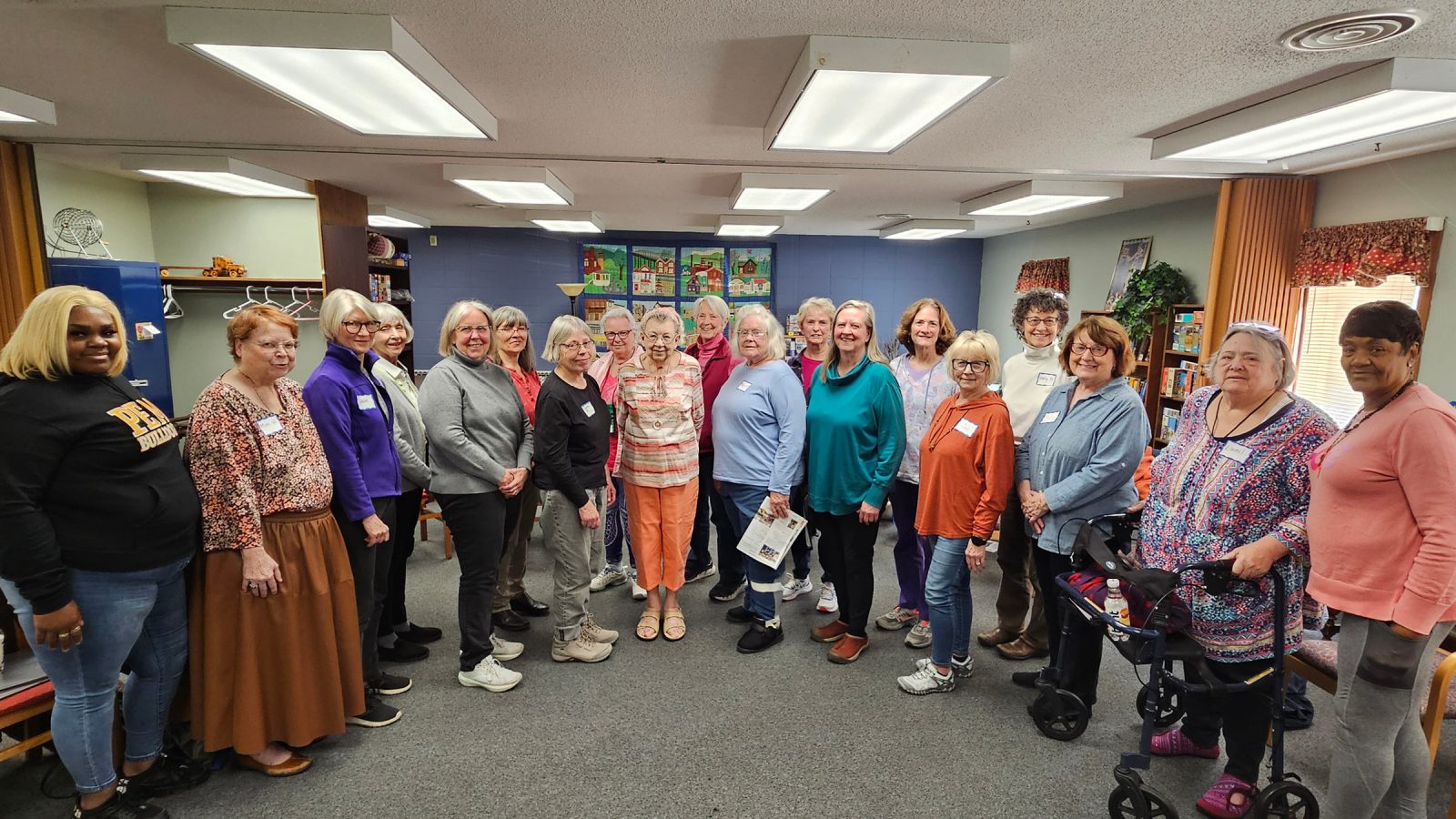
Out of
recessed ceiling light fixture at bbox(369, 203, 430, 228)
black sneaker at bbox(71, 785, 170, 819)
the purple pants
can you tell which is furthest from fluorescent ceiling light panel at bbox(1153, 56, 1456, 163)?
recessed ceiling light fixture at bbox(369, 203, 430, 228)

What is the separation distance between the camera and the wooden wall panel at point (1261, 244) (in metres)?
4.25

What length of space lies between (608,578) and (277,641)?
1.94 m

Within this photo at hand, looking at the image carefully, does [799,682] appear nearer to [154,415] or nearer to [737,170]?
[154,415]

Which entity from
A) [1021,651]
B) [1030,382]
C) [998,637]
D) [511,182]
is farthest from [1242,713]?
[511,182]

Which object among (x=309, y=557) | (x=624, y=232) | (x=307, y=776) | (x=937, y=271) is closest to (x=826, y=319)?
(x=309, y=557)

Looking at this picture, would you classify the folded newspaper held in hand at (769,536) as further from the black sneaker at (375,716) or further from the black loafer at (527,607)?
the black sneaker at (375,716)

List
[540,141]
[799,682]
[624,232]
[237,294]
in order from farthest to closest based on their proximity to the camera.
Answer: [624,232]
[237,294]
[540,141]
[799,682]

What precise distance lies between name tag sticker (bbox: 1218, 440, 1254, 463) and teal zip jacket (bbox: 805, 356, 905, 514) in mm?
1194

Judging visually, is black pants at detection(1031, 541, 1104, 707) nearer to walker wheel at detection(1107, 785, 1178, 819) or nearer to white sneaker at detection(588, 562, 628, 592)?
walker wheel at detection(1107, 785, 1178, 819)

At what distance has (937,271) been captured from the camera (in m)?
9.28

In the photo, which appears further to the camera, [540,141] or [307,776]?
[540,141]

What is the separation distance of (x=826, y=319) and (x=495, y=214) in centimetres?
513

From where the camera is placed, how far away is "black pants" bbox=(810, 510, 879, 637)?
3.00 m

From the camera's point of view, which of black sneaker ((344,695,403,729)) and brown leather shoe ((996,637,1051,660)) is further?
brown leather shoe ((996,637,1051,660))
